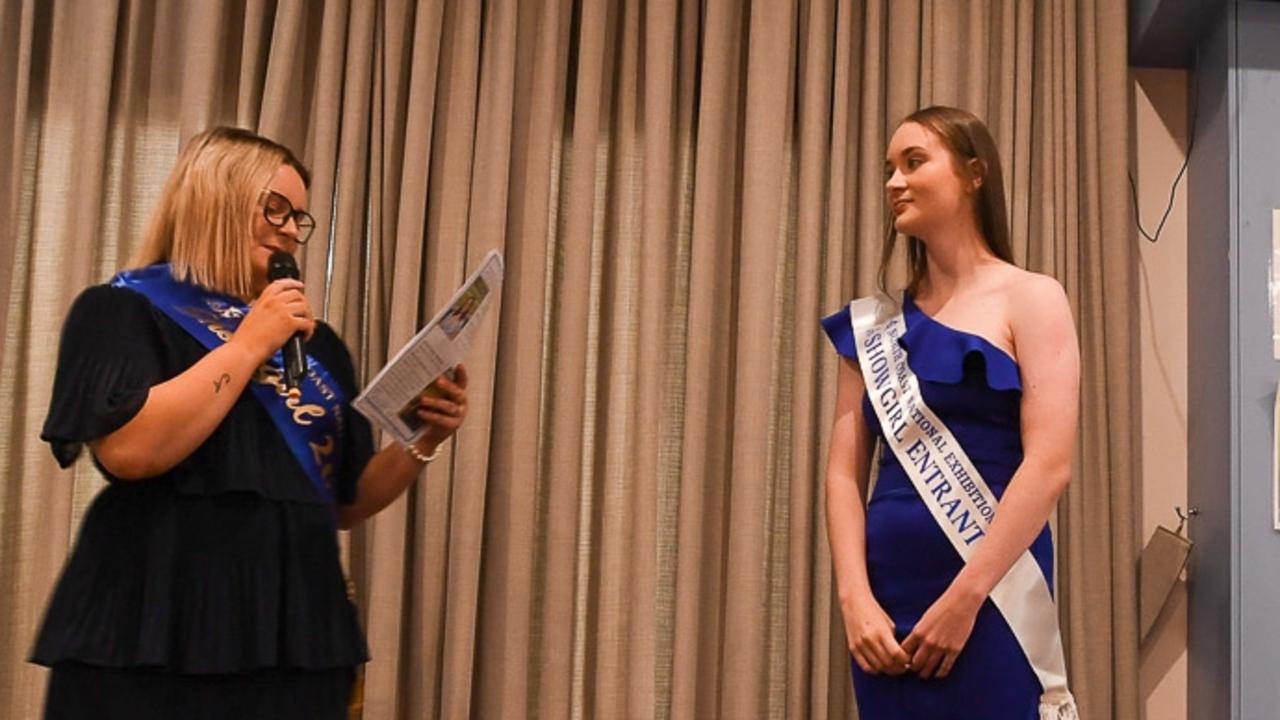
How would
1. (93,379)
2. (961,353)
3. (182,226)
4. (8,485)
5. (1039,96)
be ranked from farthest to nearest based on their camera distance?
(1039,96) → (8,485) → (961,353) → (182,226) → (93,379)

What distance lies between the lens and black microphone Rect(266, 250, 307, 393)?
1715 mm

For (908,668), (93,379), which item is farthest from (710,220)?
A: (93,379)

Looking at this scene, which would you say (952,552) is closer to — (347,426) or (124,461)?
(347,426)

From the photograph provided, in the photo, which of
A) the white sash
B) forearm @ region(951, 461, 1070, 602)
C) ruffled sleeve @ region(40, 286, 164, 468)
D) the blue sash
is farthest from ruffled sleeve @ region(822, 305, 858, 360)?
ruffled sleeve @ region(40, 286, 164, 468)

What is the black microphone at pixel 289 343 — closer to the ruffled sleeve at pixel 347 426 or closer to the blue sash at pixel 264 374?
the blue sash at pixel 264 374

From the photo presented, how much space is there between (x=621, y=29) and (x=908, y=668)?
172 centimetres

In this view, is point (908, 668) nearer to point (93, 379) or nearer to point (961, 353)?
point (961, 353)

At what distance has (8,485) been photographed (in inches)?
110

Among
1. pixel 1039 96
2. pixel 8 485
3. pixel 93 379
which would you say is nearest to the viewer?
pixel 93 379

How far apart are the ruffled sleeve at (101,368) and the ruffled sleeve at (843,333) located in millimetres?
1052

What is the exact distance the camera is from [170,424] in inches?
61.9

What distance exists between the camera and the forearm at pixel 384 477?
77.2 inches

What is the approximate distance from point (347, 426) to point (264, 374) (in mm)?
189

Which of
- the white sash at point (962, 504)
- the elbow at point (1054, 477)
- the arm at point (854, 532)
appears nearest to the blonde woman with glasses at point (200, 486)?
the arm at point (854, 532)
